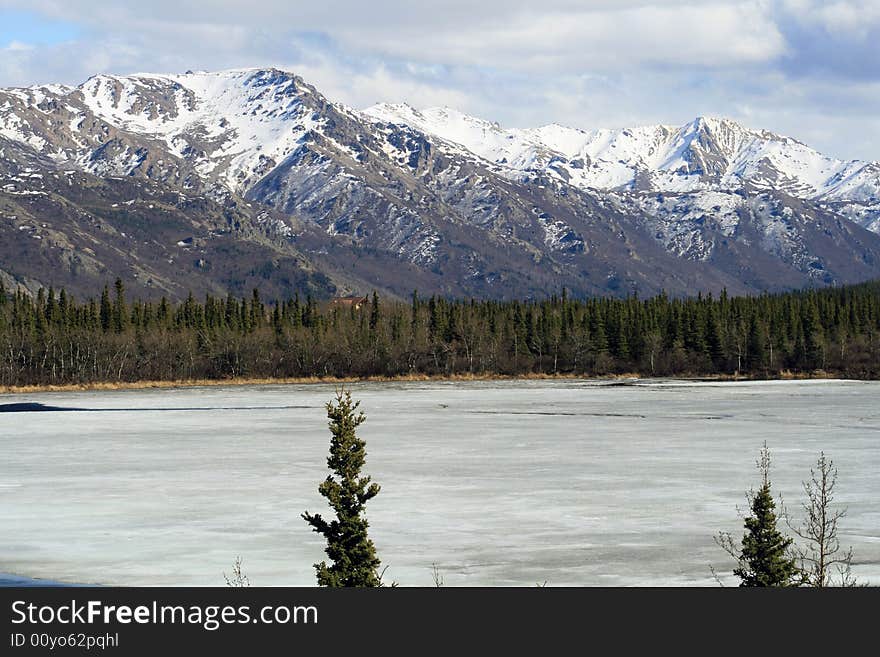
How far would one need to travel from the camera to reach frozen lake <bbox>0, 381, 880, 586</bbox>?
105 feet

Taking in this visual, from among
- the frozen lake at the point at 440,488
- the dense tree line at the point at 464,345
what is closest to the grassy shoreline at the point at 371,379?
the dense tree line at the point at 464,345

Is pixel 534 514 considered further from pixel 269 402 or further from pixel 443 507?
pixel 269 402

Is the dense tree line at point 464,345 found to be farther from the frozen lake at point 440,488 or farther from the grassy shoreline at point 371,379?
the frozen lake at point 440,488

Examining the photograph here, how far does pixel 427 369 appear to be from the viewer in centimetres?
18212

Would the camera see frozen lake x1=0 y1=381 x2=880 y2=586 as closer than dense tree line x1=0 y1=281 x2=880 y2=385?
Yes

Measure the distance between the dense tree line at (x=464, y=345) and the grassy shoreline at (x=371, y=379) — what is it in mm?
3211

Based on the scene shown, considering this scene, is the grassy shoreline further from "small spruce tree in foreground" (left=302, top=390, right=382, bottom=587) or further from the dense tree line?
"small spruce tree in foreground" (left=302, top=390, right=382, bottom=587)

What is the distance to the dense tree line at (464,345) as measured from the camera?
170 metres

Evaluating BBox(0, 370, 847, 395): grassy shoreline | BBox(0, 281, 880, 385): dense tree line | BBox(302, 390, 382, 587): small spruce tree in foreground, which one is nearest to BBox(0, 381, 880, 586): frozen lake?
BBox(302, 390, 382, 587): small spruce tree in foreground

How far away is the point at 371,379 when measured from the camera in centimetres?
16938

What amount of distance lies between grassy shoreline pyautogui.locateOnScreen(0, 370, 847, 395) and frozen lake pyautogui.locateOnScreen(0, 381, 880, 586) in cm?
5657

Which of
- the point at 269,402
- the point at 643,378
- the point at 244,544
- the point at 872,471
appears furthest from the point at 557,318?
the point at 244,544

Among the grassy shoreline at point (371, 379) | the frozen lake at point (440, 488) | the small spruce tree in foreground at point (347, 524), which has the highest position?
the grassy shoreline at point (371, 379)

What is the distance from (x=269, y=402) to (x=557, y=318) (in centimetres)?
8419
